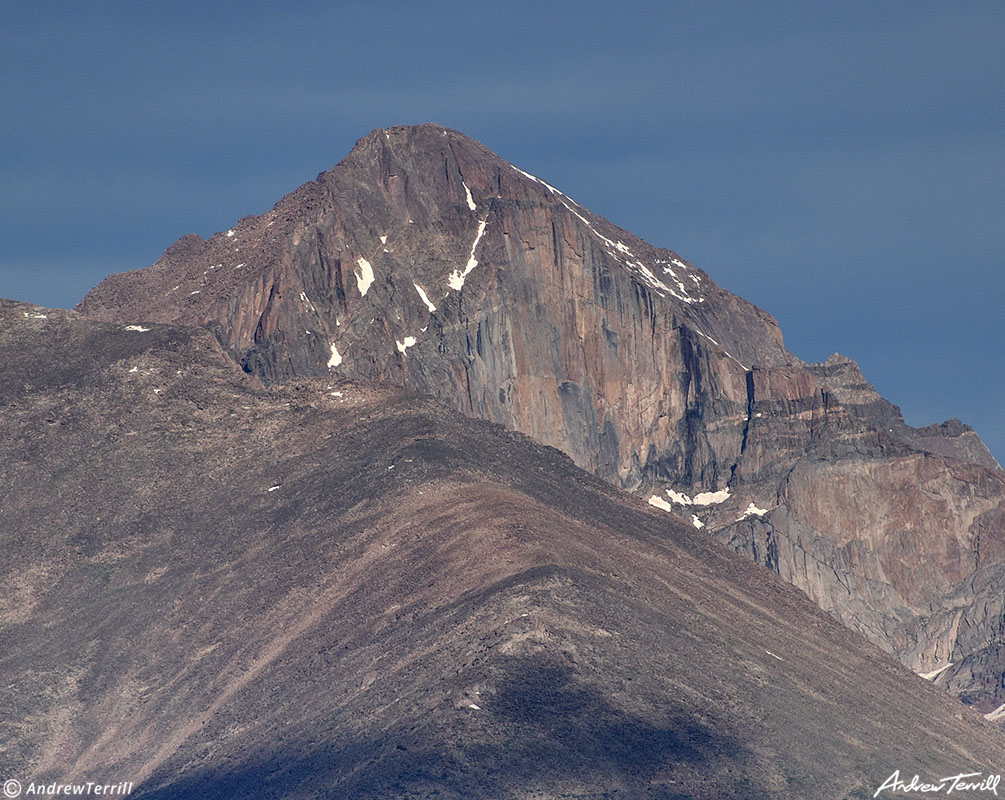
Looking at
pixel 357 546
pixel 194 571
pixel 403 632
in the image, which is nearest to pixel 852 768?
pixel 403 632

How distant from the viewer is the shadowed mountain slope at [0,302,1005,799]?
5842 inches

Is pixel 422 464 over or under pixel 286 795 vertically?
over

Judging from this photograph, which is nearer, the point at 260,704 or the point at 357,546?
the point at 260,704

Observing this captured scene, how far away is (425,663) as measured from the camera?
15812 centimetres

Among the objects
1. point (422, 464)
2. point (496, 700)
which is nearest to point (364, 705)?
point (496, 700)

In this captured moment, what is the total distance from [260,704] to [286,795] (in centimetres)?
1916

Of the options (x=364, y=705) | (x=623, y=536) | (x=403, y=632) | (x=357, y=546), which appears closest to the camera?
(x=364, y=705)

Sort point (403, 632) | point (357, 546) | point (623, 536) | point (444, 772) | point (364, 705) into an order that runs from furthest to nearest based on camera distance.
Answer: point (623, 536)
point (357, 546)
point (403, 632)
point (364, 705)
point (444, 772)

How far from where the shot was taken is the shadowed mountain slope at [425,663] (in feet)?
487

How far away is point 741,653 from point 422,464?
31.5 metres

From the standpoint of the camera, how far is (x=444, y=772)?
141m

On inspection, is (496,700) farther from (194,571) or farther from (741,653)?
(194,571)

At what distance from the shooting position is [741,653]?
173375 millimetres

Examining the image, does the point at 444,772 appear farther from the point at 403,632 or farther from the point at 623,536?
the point at 623,536
